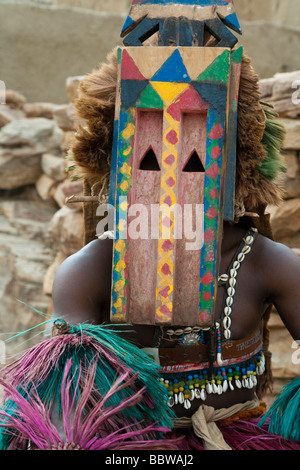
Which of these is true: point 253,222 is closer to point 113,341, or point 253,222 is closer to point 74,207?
point 113,341

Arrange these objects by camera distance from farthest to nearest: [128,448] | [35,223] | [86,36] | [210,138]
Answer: [86,36]
[35,223]
[210,138]
[128,448]

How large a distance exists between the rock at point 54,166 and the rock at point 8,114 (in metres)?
0.81

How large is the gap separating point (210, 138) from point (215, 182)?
0.37 feet

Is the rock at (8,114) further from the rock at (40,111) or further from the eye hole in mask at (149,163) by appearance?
the eye hole in mask at (149,163)

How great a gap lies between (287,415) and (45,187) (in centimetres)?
400

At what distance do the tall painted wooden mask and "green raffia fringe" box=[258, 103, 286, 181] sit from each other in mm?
182

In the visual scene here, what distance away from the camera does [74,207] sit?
429 cm

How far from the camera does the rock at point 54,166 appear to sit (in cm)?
518

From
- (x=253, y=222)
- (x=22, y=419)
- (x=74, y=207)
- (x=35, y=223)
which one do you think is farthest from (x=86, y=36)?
(x=22, y=419)

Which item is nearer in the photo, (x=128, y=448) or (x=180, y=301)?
(x=128, y=448)

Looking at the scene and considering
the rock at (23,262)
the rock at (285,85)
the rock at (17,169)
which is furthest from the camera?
the rock at (17,169)

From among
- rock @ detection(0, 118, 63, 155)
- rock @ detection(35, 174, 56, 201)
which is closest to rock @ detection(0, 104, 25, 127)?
rock @ detection(0, 118, 63, 155)

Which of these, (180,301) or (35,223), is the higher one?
(35,223)

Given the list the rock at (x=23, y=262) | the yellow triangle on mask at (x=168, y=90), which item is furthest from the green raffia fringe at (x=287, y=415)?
the rock at (x=23, y=262)
